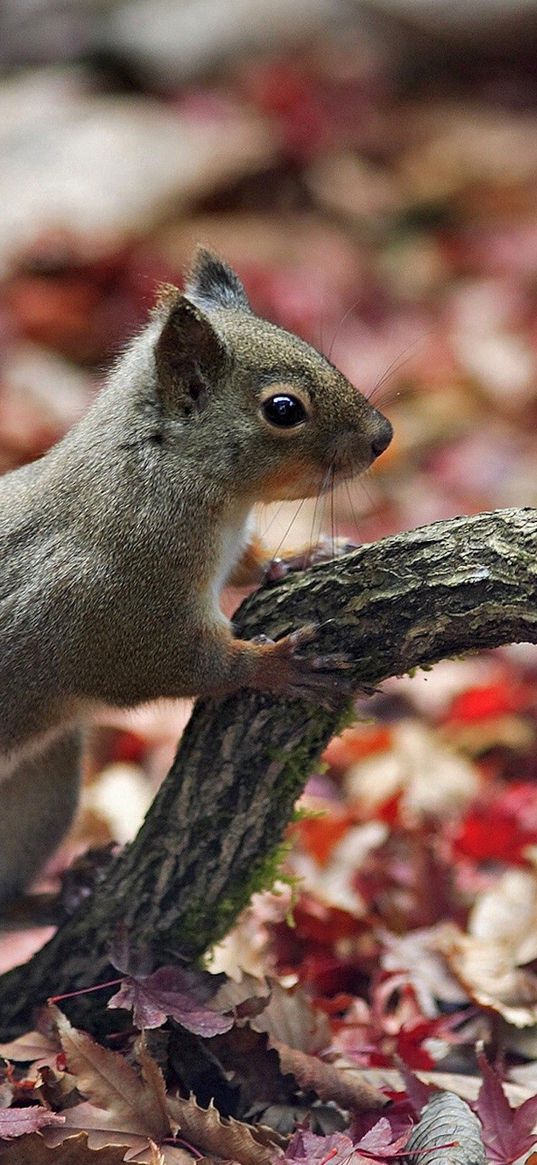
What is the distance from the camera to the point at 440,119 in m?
11.6

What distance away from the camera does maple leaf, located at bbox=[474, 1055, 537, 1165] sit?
3154 millimetres

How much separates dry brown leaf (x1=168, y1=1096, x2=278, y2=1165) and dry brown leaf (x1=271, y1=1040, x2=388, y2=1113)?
276 mm

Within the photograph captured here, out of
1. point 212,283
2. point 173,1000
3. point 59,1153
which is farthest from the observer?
point 212,283

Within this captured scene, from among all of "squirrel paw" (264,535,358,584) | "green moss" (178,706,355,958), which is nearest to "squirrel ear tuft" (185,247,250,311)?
"squirrel paw" (264,535,358,584)

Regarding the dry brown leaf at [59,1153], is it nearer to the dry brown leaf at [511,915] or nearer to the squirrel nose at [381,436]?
the dry brown leaf at [511,915]

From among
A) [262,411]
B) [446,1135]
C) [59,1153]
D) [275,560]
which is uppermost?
[262,411]

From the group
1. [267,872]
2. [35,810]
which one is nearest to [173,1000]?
[267,872]

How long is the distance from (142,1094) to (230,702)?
0.95 meters

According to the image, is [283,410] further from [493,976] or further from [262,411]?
[493,976]

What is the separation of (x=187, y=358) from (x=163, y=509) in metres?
0.40

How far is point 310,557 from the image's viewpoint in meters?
3.71

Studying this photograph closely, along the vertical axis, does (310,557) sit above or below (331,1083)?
above

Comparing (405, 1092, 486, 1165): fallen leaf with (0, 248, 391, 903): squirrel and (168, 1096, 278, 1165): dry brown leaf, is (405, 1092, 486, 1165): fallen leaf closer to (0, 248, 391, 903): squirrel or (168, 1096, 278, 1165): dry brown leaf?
(168, 1096, 278, 1165): dry brown leaf

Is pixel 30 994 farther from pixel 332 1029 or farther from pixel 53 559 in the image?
pixel 53 559
